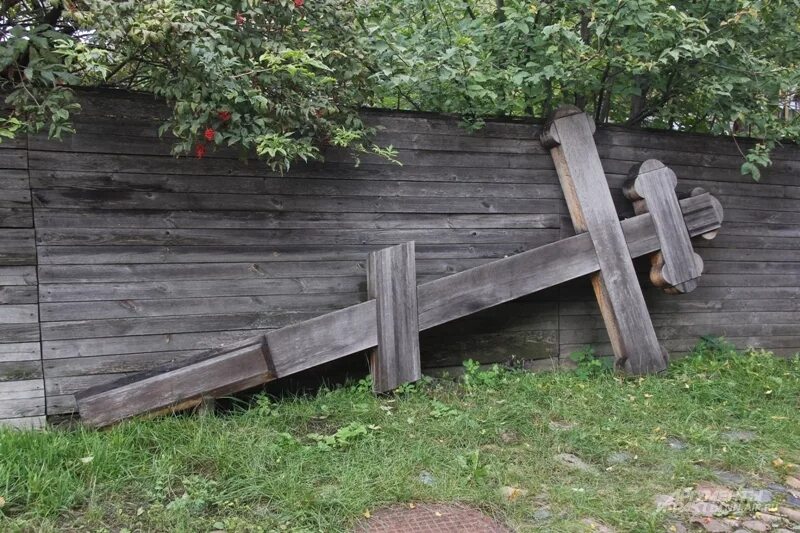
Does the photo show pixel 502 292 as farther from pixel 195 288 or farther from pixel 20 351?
pixel 20 351

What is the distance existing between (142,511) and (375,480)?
105 centimetres

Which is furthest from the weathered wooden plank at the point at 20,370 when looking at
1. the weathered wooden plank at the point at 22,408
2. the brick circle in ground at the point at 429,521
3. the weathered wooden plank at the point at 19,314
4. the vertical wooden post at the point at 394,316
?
the brick circle in ground at the point at 429,521

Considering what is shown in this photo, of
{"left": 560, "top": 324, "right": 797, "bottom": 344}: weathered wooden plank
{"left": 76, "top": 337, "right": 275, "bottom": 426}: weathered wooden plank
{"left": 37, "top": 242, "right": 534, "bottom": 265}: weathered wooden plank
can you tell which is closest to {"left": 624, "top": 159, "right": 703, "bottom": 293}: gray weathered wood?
{"left": 560, "top": 324, "right": 797, "bottom": 344}: weathered wooden plank

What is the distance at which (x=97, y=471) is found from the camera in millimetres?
3018

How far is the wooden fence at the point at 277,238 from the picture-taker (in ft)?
11.8

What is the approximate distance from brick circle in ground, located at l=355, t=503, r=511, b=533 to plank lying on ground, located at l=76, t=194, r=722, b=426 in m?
1.23

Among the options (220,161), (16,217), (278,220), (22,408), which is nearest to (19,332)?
(22,408)

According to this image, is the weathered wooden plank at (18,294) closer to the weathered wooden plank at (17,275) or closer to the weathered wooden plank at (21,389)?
the weathered wooden plank at (17,275)

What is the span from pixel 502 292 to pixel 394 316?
81 cm

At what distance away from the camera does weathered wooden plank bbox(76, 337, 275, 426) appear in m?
3.39

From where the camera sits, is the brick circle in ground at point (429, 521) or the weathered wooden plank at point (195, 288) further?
the weathered wooden plank at point (195, 288)

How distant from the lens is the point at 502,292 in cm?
438

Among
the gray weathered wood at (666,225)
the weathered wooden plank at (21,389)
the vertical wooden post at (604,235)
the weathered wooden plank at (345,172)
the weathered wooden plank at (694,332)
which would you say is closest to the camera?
the weathered wooden plank at (21,389)

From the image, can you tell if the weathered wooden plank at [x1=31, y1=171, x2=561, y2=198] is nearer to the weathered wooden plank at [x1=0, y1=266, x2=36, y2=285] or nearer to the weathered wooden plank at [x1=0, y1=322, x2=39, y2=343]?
the weathered wooden plank at [x1=0, y1=266, x2=36, y2=285]
